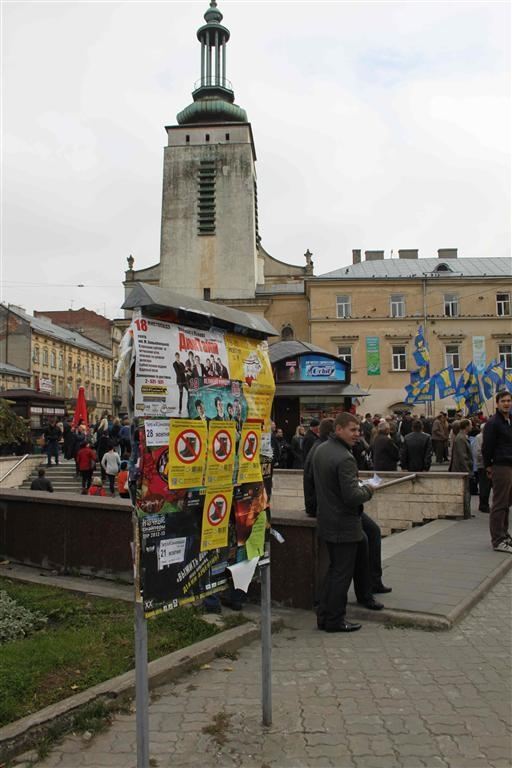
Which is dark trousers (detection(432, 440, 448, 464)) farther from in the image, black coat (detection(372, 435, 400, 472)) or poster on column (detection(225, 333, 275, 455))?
poster on column (detection(225, 333, 275, 455))

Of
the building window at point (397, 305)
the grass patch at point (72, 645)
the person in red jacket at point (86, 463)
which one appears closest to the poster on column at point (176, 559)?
the grass patch at point (72, 645)

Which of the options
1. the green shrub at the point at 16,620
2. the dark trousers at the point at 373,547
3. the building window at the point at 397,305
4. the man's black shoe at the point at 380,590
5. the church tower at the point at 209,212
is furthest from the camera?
the church tower at the point at 209,212

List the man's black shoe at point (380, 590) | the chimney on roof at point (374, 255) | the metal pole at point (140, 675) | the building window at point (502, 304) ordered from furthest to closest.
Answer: the chimney on roof at point (374, 255)
the building window at point (502, 304)
the man's black shoe at point (380, 590)
the metal pole at point (140, 675)

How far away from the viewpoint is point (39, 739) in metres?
3.78

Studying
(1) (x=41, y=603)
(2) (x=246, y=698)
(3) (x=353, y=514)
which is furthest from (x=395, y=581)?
(1) (x=41, y=603)

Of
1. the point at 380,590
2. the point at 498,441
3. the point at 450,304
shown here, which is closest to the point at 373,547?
the point at 380,590

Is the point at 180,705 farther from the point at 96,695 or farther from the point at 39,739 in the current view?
the point at 39,739

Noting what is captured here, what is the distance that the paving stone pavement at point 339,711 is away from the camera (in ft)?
12.0

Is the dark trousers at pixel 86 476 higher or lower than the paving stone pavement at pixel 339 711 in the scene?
higher

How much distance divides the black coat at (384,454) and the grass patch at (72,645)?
8.49 meters

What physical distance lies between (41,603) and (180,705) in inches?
108

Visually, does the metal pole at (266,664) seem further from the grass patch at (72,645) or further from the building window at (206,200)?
the building window at (206,200)

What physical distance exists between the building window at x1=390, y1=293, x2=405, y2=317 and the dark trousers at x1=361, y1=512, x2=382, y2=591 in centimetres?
4595

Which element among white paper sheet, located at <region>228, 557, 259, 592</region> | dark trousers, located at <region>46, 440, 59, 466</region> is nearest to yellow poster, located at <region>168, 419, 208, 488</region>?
white paper sheet, located at <region>228, 557, 259, 592</region>
